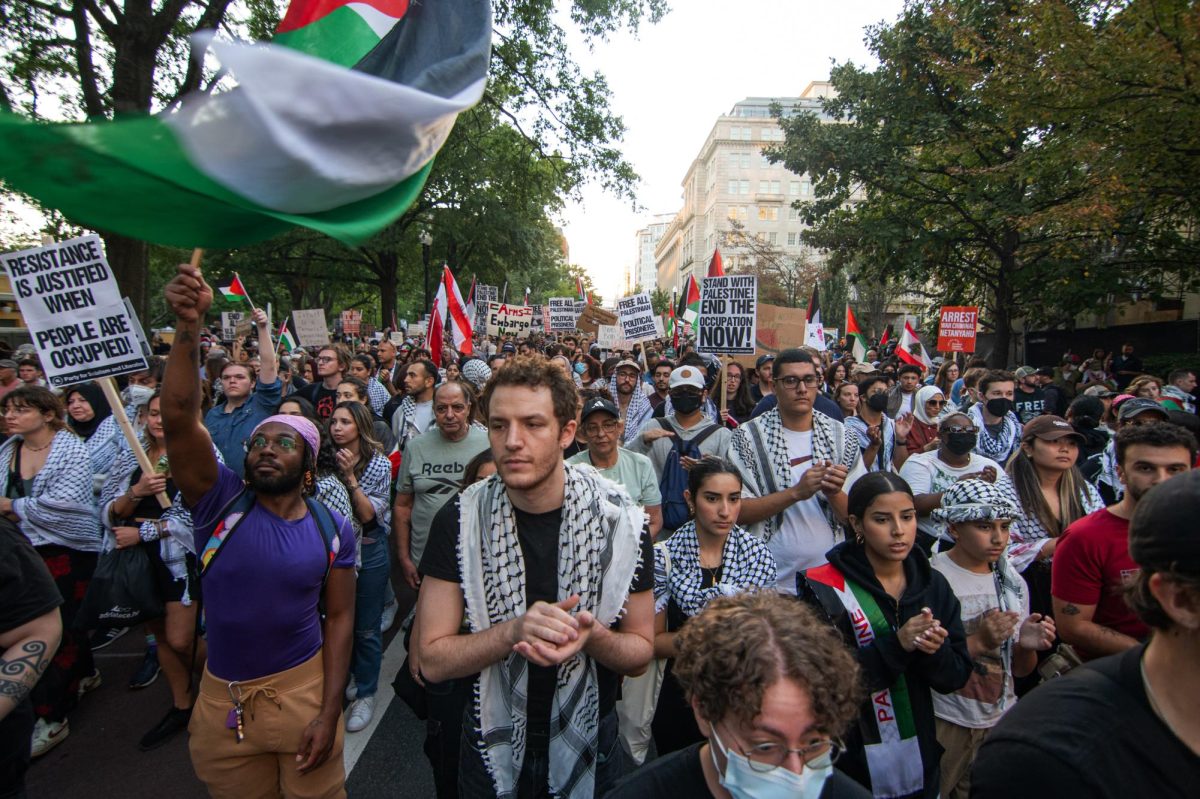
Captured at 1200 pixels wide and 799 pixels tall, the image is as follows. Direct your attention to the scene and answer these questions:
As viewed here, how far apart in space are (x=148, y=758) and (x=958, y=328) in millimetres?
13231

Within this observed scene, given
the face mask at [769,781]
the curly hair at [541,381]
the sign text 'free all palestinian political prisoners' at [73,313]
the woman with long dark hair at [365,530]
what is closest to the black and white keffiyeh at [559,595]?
the curly hair at [541,381]

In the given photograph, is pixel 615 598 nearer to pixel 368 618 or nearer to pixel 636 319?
pixel 368 618

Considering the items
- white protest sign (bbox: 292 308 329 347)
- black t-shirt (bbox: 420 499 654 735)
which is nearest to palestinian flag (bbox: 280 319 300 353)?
white protest sign (bbox: 292 308 329 347)

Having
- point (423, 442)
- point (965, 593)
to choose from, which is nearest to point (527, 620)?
point (965, 593)

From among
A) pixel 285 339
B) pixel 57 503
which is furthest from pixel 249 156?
pixel 285 339

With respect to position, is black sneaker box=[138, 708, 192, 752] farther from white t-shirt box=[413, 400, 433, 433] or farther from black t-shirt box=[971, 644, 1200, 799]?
black t-shirt box=[971, 644, 1200, 799]

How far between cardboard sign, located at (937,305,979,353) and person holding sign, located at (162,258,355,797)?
12.6 meters

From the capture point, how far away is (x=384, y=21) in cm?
231

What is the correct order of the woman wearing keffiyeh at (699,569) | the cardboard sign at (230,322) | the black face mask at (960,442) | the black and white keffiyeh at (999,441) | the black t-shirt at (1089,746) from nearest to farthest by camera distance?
the black t-shirt at (1089,746), the woman wearing keffiyeh at (699,569), the black face mask at (960,442), the black and white keffiyeh at (999,441), the cardboard sign at (230,322)

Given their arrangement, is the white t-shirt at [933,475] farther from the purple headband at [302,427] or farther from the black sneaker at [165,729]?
the black sneaker at [165,729]

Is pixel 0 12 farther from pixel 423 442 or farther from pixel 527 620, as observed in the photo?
pixel 527 620

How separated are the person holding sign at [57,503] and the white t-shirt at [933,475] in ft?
16.7

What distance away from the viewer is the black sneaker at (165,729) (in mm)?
3527

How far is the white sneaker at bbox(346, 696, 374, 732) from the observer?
3.71 meters
